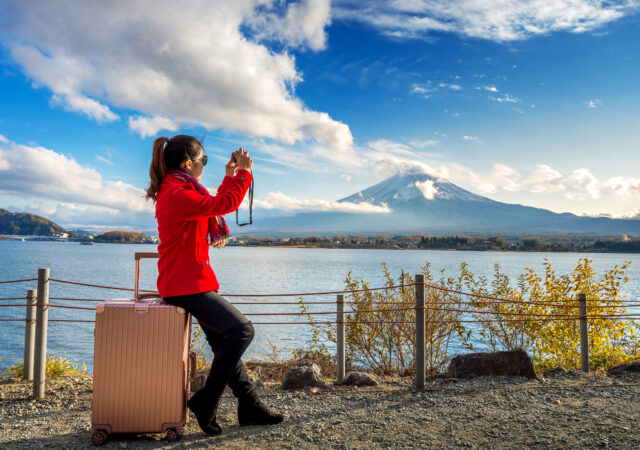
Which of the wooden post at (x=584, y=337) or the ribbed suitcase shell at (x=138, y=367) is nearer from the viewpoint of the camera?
the ribbed suitcase shell at (x=138, y=367)

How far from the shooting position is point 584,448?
11.4 ft

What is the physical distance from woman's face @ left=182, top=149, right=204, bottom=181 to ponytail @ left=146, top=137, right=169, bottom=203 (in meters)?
0.15

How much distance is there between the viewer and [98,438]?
3.34 metres

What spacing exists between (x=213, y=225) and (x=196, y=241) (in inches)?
10.8

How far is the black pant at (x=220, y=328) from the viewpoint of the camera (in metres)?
3.23

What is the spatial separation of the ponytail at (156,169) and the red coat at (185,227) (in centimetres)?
6

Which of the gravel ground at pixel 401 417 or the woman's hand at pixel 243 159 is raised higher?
the woman's hand at pixel 243 159

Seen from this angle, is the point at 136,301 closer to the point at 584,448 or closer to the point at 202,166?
the point at 202,166

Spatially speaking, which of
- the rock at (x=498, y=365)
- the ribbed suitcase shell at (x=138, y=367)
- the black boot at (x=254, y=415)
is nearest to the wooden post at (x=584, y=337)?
the rock at (x=498, y=365)

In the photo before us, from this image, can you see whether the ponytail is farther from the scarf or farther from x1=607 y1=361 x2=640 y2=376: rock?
x1=607 y1=361 x2=640 y2=376: rock

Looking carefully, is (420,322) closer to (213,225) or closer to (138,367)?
(213,225)

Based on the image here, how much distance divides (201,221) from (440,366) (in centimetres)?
556

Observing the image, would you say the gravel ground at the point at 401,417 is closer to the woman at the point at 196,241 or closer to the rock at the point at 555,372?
the rock at the point at 555,372

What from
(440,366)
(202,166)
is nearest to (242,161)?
(202,166)
